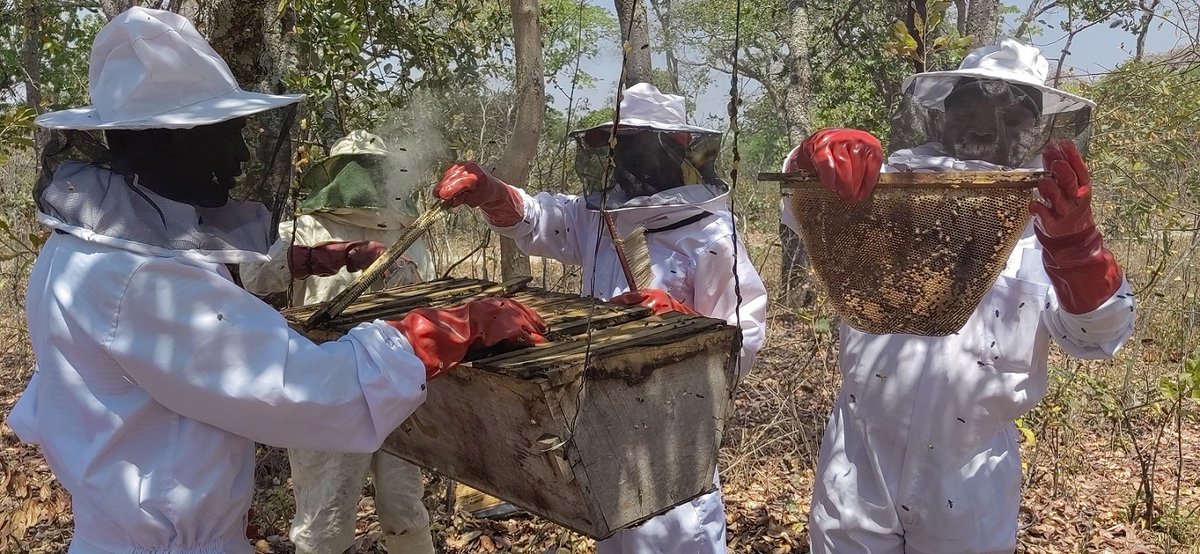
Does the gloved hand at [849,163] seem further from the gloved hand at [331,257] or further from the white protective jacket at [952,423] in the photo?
the gloved hand at [331,257]

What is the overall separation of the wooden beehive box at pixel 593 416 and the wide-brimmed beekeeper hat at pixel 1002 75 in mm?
905

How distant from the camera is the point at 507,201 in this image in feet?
10.3

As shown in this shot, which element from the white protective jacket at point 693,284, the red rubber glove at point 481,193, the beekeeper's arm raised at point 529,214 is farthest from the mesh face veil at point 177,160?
the white protective jacket at point 693,284

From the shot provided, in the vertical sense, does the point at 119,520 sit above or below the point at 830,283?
below

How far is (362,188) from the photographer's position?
3.67 metres

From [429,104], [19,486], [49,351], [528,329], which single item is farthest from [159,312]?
[429,104]

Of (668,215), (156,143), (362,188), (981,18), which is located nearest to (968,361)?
(668,215)

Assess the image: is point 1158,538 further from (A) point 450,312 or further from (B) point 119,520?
(B) point 119,520

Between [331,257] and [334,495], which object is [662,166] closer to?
[331,257]

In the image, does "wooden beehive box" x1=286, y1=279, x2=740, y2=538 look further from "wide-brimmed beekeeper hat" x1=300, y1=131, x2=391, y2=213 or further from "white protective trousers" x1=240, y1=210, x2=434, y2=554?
"wide-brimmed beekeeper hat" x1=300, y1=131, x2=391, y2=213

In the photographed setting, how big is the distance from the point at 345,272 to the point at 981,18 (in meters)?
3.53

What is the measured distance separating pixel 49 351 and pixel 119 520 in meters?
0.39

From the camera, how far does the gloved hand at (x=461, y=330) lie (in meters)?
1.85

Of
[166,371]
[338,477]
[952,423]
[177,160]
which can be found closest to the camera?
[166,371]
